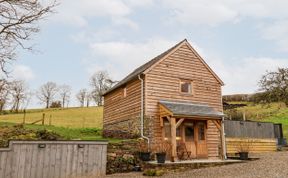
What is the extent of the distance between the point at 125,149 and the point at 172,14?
24.9 feet

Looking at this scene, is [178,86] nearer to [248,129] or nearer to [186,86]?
[186,86]

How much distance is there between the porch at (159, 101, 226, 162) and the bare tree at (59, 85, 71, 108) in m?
61.9

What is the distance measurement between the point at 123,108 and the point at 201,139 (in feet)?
19.7

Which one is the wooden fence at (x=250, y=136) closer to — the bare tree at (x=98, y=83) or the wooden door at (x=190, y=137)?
the wooden door at (x=190, y=137)

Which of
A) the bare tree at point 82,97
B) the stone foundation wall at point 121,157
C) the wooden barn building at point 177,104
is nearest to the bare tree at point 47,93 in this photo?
the bare tree at point 82,97

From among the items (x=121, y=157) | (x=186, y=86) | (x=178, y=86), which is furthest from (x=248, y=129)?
(x=121, y=157)

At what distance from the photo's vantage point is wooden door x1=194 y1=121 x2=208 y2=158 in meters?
18.7

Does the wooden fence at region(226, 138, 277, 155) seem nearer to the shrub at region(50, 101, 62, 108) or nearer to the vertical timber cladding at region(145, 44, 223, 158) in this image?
the vertical timber cladding at region(145, 44, 223, 158)

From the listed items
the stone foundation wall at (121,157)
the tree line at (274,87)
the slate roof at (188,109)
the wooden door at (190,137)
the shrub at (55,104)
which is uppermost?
the shrub at (55,104)

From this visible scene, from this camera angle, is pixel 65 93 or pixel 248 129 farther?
pixel 65 93

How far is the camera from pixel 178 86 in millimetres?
19562

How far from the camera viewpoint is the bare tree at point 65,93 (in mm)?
76000

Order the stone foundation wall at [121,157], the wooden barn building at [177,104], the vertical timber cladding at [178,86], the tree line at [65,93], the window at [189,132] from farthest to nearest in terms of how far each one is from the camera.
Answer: the tree line at [65,93] < the window at [189,132] < the vertical timber cladding at [178,86] < the wooden barn building at [177,104] < the stone foundation wall at [121,157]

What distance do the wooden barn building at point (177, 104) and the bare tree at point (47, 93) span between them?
53832 millimetres
